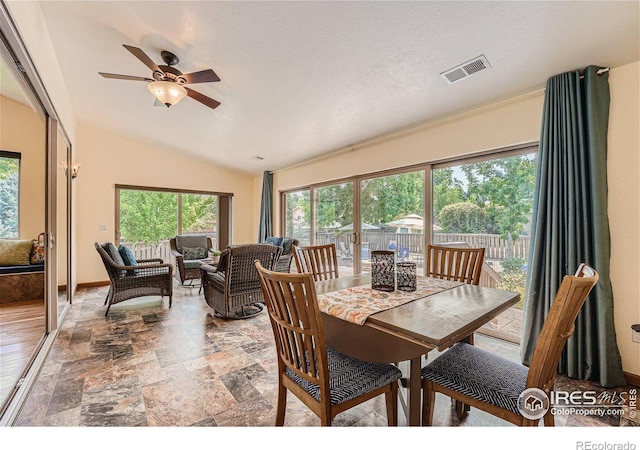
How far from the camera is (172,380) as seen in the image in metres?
2.09

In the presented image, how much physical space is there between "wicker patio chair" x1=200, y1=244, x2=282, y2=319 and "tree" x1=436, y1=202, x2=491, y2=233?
2.03 meters

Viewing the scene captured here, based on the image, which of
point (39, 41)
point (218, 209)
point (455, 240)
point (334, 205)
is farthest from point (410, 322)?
point (218, 209)

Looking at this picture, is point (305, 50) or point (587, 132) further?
point (305, 50)

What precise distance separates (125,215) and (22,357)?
4.08 meters

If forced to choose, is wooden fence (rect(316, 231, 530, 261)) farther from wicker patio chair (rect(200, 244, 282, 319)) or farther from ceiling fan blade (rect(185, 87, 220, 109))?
ceiling fan blade (rect(185, 87, 220, 109))

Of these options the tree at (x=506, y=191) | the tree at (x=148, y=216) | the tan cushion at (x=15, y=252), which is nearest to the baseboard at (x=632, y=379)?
the tree at (x=506, y=191)

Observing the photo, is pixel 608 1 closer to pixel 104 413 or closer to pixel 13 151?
pixel 104 413

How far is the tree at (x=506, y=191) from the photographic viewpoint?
2.76 metres

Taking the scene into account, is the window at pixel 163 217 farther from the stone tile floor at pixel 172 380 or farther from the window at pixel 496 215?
the window at pixel 496 215

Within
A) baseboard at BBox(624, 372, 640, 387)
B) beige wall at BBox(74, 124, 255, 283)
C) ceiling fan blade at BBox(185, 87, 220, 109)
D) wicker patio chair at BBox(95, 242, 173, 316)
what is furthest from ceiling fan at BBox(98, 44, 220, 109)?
baseboard at BBox(624, 372, 640, 387)

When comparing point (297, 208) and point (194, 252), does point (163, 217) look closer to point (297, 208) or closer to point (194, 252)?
point (194, 252)

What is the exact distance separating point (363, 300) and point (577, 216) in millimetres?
1930
